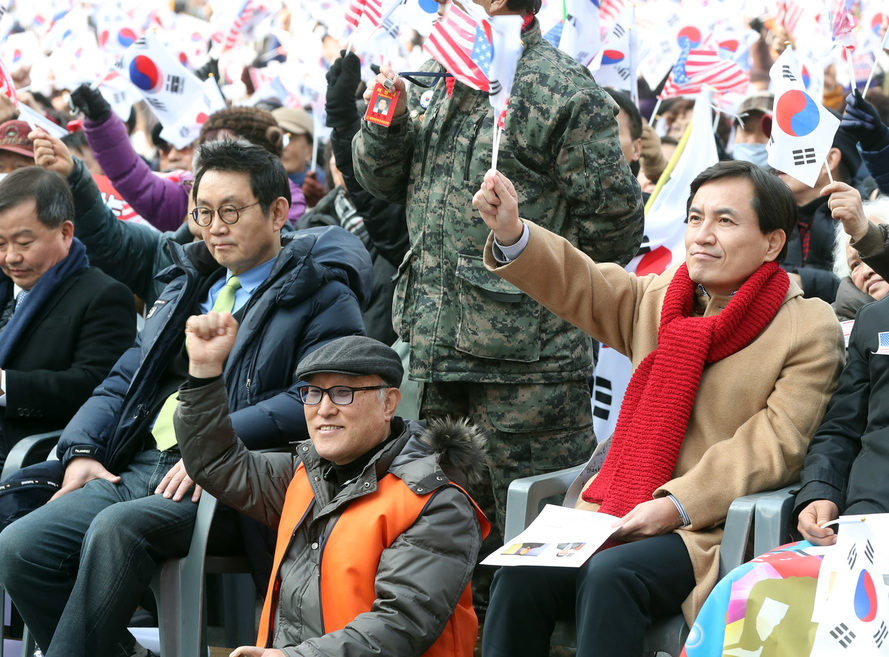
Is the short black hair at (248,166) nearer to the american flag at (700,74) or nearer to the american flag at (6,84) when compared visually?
the american flag at (6,84)

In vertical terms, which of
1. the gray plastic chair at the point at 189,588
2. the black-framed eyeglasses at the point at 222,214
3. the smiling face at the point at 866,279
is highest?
the black-framed eyeglasses at the point at 222,214

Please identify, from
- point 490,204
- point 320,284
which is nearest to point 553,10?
point 320,284

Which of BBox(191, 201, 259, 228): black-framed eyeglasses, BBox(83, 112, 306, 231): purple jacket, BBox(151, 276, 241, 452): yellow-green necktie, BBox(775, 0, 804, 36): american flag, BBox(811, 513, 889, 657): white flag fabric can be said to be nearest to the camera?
BBox(811, 513, 889, 657): white flag fabric

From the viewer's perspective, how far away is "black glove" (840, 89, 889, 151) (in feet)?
14.2

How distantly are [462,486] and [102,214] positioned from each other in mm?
2615

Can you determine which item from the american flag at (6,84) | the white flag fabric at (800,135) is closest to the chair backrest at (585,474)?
the white flag fabric at (800,135)

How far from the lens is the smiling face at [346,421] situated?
3.13 metres

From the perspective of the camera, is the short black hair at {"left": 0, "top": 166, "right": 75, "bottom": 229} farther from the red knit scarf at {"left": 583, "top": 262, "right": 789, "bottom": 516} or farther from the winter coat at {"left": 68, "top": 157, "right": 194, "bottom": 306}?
the red knit scarf at {"left": 583, "top": 262, "right": 789, "bottom": 516}

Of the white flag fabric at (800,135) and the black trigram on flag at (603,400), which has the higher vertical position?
the white flag fabric at (800,135)

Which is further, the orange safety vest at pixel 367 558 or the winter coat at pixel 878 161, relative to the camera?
the winter coat at pixel 878 161

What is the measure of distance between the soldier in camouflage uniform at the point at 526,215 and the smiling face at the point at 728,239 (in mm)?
594

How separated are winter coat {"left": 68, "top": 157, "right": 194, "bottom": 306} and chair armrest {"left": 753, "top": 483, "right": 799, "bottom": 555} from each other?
2894mm


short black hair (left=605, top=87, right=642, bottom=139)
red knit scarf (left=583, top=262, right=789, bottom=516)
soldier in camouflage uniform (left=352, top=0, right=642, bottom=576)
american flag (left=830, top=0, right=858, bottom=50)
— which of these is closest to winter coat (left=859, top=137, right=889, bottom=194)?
american flag (left=830, top=0, right=858, bottom=50)

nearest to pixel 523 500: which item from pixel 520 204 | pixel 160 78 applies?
pixel 520 204
